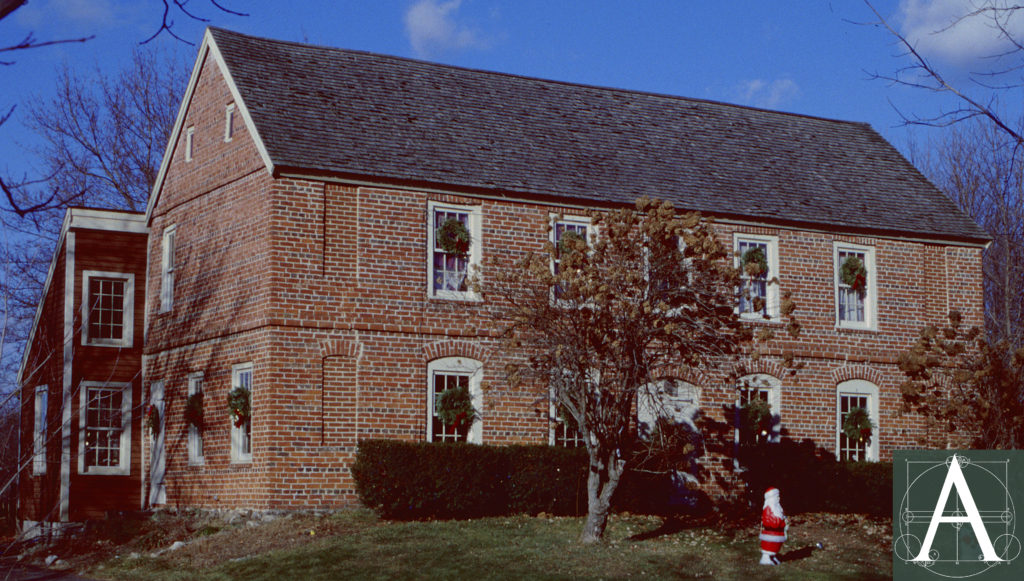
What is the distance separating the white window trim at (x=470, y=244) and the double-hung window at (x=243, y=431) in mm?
3621

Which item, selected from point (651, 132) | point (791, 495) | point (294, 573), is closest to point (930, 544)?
point (294, 573)

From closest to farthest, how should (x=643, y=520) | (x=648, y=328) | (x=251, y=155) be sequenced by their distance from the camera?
1. (x=648, y=328)
2. (x=643, y=520)
3. (x=251, y=155)

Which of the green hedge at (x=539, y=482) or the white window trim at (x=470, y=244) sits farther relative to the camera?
the white window trim at (x=470, y=244)

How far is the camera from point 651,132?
2859cm

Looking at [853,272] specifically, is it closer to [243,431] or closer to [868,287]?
[868,287]

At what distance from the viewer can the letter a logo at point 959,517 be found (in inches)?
519

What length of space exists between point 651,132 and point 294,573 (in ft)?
47.8

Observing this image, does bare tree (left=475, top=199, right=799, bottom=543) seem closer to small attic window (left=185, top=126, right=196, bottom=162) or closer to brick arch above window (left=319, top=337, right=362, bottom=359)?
brick arch above window (left=319, top=337, right=362, bottom=359)

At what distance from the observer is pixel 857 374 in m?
27.1

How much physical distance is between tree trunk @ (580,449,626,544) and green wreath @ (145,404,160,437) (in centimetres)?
1063

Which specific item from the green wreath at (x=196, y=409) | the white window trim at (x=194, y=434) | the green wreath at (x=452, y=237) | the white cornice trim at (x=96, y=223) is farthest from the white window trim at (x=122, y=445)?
the green wreath at (x=452, y=237)

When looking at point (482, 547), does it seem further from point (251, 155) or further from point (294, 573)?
point (251, 155)

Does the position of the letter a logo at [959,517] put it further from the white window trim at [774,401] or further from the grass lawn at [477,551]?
the white window trim at [774,401]

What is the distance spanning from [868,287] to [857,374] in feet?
6.31
